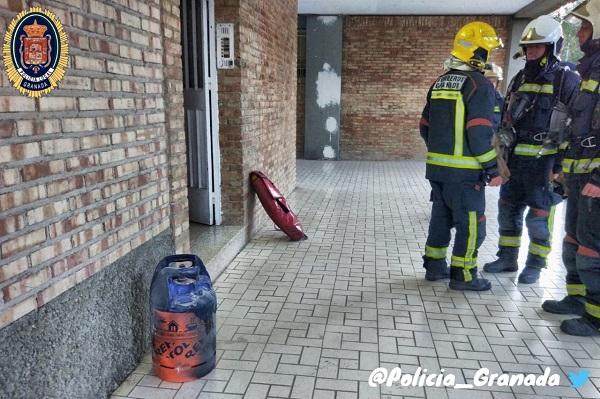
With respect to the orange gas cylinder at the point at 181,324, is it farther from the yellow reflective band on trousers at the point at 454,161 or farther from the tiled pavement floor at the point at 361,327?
the yellow reflective band on trousers at the point at 454,161

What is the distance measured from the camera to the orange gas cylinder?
100 inches

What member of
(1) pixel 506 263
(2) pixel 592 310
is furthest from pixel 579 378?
(1) pixel 506 263

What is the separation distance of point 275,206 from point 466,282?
7.12 ft

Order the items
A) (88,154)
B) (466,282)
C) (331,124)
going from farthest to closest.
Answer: (331,124)
(466,282)
(88,154)

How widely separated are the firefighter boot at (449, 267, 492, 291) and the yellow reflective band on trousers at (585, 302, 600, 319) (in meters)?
0.79

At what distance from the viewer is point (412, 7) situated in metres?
10.8

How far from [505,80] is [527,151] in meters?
8.77

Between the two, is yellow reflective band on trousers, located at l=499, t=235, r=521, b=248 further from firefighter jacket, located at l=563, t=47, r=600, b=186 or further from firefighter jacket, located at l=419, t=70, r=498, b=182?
firefighter jacket, located at l=563, t=47, r=600, b=186

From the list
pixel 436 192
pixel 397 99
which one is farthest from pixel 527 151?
pixel 397 99

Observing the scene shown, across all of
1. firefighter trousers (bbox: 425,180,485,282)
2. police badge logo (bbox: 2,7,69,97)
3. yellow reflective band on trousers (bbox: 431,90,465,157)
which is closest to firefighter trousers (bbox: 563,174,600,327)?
firefighter trousers (bbox: 425,180,485,282)

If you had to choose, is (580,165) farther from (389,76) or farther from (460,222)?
(389,76)

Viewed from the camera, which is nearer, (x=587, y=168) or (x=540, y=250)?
(x=587, y=168)

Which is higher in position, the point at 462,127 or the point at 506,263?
the point at 462,127

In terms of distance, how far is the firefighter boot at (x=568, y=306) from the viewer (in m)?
3.52
